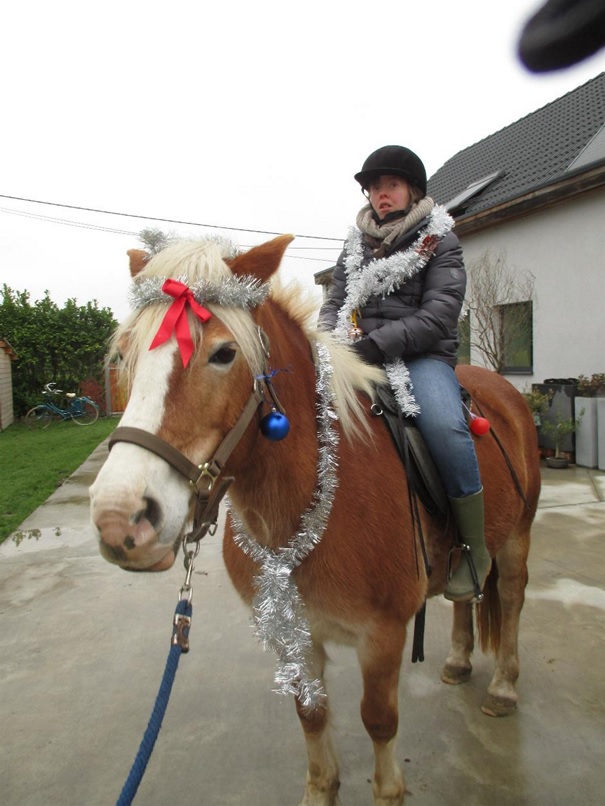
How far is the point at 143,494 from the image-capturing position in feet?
4.06

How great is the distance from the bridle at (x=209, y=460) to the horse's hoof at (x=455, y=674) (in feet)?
7.22

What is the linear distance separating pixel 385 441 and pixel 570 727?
178cm

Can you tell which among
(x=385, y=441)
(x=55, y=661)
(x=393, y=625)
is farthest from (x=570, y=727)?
(x=55, y=661)

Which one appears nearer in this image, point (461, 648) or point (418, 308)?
point (418, 308)

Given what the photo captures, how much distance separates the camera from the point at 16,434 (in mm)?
14328

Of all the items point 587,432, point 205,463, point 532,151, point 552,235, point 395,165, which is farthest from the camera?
point 532,151

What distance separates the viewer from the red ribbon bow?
4.59 feet

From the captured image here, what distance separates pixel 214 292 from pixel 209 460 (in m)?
0.46

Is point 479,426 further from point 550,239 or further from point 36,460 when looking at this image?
point 36,460

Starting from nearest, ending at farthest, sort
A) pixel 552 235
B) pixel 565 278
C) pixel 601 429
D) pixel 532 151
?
pixel 601 429, pixel 565 278, pixel 552 235, pixel 532 151

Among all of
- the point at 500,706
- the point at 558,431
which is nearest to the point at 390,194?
the point at 500,706

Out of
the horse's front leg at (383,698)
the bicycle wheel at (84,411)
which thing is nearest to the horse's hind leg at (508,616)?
Answer: the horse's front leg at (383,698)

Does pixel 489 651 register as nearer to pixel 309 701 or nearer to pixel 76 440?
pixel 309 701

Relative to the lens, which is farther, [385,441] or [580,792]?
[580,792]
